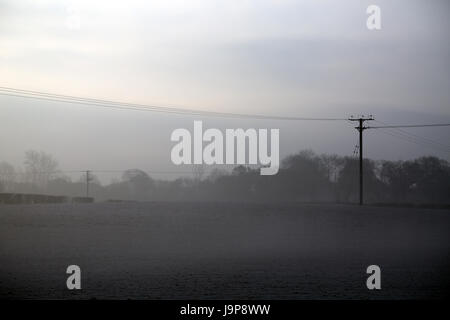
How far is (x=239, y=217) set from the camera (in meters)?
46.4

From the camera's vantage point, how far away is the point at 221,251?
96.8 ft

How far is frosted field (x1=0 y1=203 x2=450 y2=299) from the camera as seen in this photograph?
17.8 m

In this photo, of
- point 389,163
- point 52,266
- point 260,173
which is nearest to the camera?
point 52,266

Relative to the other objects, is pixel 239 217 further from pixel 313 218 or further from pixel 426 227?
pixel 426 227

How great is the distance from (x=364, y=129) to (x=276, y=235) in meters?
18.6

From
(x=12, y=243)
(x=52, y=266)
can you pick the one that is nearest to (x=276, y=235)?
(x=12, y=243)

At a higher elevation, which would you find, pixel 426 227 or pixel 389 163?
pixel 389 163

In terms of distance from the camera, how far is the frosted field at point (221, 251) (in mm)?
17766

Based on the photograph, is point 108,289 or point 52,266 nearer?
point 108,289

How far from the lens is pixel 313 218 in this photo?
46.7 meters

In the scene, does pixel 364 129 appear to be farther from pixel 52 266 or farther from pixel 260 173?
pixel 52 266

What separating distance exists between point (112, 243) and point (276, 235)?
11.1 meters
